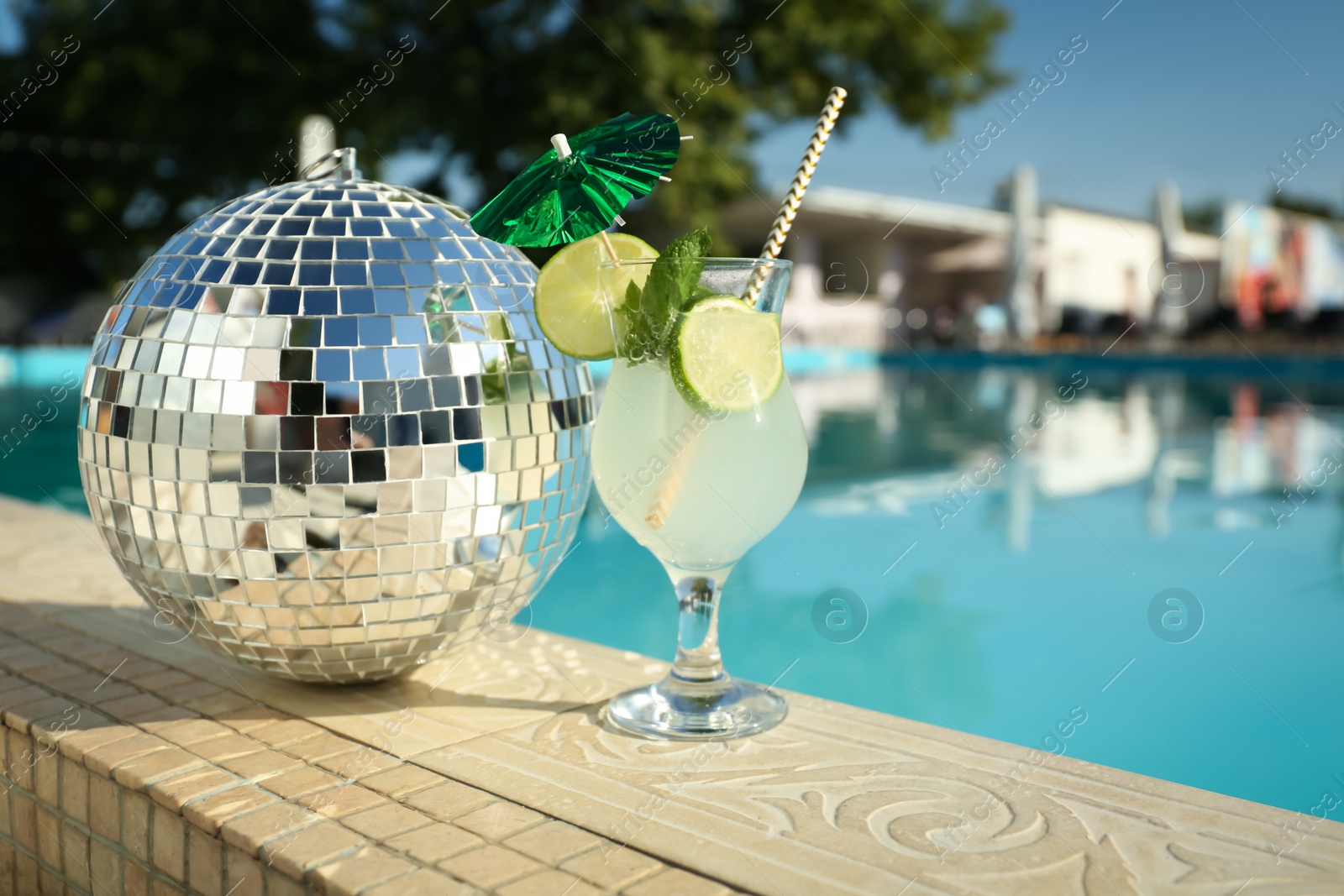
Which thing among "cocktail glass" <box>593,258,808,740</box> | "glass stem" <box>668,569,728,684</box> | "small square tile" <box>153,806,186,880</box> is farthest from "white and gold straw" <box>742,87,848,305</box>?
"small square tile" <box>153,806,186,880</box>

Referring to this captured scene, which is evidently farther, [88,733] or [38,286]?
[38,286]

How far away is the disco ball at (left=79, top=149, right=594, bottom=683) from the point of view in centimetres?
157

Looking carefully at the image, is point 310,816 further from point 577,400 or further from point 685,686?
point 577,400

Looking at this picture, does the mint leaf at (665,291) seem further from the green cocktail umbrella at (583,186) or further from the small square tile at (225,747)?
the small square tile at (225,747)

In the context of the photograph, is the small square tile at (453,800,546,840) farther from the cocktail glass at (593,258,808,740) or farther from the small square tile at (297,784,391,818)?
the cocktail glass at (593,258,808,740)

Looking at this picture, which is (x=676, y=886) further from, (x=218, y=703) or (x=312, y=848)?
(x=218, y=703)

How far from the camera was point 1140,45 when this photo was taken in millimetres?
13695

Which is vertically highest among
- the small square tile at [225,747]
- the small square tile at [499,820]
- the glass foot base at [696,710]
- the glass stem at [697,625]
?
the glass stem at [697,625]

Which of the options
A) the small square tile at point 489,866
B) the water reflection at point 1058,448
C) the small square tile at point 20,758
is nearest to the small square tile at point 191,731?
the small square tile at point 20,758

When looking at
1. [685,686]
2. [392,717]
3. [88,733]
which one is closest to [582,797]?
[685,686]

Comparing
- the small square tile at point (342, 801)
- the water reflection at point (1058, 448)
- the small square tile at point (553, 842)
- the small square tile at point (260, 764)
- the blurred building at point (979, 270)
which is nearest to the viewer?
the small square tile at point (553, 842)

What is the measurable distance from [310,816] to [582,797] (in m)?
0.38

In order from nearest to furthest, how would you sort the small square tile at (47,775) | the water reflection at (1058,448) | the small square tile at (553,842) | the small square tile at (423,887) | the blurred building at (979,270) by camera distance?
1. the small square tile at (423,887)
2. the small square tile at (553,842)
3. the small square tile at (47,775)
4. the water reflection at (1058,448)
5. the blurred building at (979,270)

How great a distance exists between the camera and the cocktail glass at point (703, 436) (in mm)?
1630
